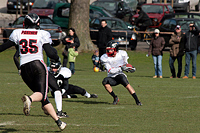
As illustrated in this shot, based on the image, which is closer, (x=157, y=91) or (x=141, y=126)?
→ (x=141, y=126)

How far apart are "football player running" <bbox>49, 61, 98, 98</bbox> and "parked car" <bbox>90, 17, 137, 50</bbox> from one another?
583 inches

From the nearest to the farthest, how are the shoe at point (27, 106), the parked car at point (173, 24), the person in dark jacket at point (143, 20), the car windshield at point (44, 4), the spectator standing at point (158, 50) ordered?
1. the shoe at point (27, 106)
2. the spectator standing at point (158, 50)
3. the parked car at point (173, 24)
4. the person in dark jacket at point (143, 20)
5. the car windshield at point (44, 4)

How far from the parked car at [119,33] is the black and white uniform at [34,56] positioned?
19103 millimetres

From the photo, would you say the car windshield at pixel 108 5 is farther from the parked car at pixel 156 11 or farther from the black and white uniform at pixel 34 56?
the black and white uniform at pixel 34 56

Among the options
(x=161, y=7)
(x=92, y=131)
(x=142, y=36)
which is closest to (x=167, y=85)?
(x=92, y=131)

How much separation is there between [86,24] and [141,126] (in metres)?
19.0

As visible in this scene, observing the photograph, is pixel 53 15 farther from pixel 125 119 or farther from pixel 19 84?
pixel 125 119

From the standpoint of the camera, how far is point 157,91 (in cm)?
1325

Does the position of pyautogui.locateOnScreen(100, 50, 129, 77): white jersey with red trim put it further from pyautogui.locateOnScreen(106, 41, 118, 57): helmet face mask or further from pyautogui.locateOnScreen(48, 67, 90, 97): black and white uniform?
pyautogui.locateOnScreen(48, 67, 90, 97): black and white uniform

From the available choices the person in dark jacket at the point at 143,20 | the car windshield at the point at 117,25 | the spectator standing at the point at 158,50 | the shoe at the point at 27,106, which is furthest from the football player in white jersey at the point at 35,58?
the person in dark jacket at the point at 143,20

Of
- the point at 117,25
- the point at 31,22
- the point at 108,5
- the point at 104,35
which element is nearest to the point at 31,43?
the point at 31,22

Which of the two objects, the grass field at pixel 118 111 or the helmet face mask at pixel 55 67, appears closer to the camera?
the grass field at pixel 118 111

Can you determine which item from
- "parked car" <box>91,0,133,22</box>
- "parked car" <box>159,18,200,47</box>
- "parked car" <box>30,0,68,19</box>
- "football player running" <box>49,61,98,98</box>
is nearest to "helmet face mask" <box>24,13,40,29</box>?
"football player running" <box>49,61,98,98</box>

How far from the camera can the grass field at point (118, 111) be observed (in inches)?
306
